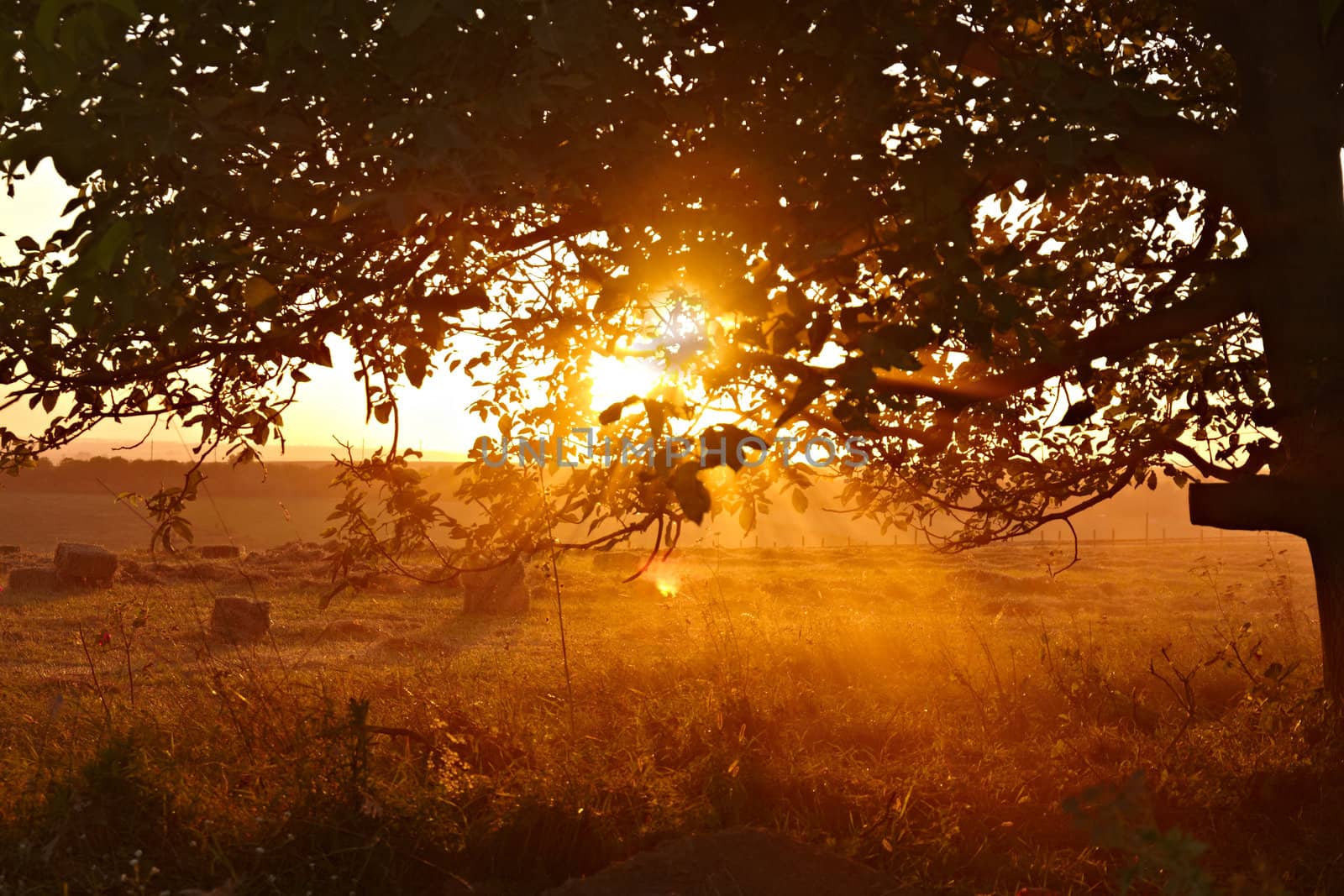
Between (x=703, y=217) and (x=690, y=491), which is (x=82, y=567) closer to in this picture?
(x=703, y=217)

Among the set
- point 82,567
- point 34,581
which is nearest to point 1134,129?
point 82,567

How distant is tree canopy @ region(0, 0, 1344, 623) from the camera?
3080 mm

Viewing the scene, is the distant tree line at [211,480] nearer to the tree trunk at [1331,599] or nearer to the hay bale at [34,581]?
the hay bale at [34,581]

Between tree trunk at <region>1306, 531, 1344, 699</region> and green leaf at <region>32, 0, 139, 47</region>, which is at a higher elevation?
green leaf at <region>32, 0, 139, 47</region>

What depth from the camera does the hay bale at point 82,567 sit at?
22047 millimetres

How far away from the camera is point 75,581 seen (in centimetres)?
2205

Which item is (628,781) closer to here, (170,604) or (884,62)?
(884,62)

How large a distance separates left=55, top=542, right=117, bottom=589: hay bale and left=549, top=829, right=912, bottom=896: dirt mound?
73.1 ft

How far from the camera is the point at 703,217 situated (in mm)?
3945

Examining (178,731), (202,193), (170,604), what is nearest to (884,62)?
(202,193)

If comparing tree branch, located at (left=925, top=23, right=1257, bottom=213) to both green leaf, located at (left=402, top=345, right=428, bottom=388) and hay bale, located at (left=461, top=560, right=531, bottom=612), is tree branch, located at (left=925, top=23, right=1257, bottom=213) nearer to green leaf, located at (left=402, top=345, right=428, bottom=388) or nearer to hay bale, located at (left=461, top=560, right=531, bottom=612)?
green leaf, located at (left=402, top=345, right=428, bottom=388)

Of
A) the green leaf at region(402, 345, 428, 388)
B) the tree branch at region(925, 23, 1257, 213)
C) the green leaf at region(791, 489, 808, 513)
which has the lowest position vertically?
the green leaf at region(791, 489, 808, 513)

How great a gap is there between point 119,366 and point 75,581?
19680 mm

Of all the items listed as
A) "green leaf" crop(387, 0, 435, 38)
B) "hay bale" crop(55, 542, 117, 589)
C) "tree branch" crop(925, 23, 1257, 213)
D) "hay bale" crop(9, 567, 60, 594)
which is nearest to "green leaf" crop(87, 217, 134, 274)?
"green leaf" crop(387, 0, 435, 38)
